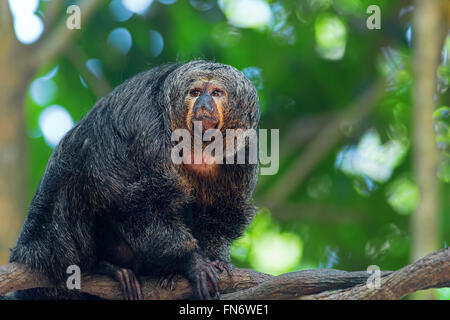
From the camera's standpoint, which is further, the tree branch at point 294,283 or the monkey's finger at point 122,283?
the monkey's finger at point 122,283

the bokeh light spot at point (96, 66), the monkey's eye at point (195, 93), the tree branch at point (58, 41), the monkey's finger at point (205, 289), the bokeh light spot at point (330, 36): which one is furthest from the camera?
the bokeh light spot at point (330, 36)

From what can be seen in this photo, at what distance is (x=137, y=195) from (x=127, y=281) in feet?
2.19

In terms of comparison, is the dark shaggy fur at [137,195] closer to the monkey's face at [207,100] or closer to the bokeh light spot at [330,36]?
the monkey's face at [207,100]

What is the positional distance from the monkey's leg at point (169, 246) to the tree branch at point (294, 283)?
0.12 metres

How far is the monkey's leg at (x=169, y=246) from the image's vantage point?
5.15m

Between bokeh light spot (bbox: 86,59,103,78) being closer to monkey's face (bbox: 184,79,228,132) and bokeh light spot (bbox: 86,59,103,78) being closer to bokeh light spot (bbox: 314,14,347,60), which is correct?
bokeh light spot (bbox: 314,14,347,60)

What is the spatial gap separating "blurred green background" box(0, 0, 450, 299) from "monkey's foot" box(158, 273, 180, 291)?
5.91m

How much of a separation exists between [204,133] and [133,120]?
60 centimetres

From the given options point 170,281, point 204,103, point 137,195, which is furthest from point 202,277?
point 204,103

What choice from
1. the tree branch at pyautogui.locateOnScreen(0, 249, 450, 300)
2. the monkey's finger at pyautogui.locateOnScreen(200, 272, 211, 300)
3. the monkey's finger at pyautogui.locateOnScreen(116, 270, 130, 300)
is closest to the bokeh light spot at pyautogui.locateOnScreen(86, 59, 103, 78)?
the tree branch at pyautogui.locateOnScreen(0, 249, 450, 300)

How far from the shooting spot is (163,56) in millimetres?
11695

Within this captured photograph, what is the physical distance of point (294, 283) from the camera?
4.66 m

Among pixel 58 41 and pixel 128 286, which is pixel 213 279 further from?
pixel 58 41

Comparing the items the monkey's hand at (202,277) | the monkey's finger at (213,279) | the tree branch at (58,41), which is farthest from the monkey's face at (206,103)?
the tree branch at (58,41)
